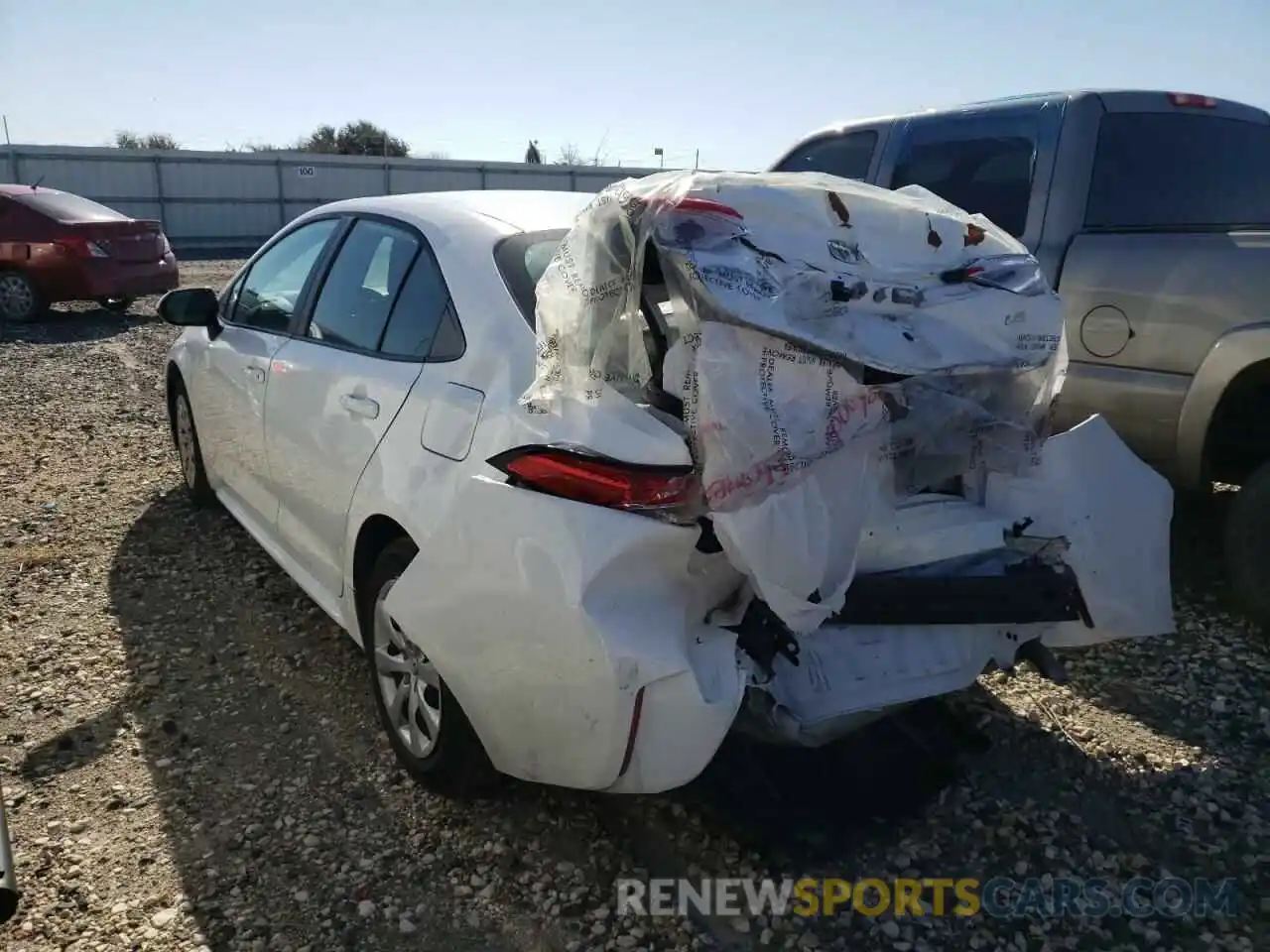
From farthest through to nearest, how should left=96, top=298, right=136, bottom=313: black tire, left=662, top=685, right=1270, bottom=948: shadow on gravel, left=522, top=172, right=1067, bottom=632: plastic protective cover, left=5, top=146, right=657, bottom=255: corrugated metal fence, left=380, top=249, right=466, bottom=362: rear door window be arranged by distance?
left=5, top=146, right=657, bottom=255: corrugated metal fence
left=96, top=298, right=136, bottom=313: black tire
left=380, top=249, right=466, bottom=362: rear door window
left=662, top=685, right=1270, bottom=948: shadow on gravel
left=522, top=172, right=1067, bottom=632: plastic protective cover

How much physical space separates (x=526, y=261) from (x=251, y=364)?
164 centimetres

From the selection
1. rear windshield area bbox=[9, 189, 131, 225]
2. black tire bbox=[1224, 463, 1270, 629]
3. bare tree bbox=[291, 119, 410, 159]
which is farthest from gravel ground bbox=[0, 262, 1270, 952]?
bare tree bbox=[291, 119, 410, 159]

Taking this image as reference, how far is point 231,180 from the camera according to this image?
2672 centimetres

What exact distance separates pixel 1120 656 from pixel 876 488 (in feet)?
6.54

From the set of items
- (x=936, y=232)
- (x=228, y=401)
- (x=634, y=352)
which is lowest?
(x=228, y=401)

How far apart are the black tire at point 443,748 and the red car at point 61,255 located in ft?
35.5

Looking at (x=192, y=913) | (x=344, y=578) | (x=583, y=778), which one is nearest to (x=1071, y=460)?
(x=583, y=778)

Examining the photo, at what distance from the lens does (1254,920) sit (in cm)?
256

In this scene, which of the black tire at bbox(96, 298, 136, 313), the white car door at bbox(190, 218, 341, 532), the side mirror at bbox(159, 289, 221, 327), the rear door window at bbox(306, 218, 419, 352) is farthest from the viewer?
the black tire at bbox(96, 298, 136, 313)

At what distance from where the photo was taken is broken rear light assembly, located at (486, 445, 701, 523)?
2.33 metres

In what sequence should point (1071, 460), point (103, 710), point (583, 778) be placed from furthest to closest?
1. point (103, 710)
2. point (1071, 460)
3. point (583, 778)

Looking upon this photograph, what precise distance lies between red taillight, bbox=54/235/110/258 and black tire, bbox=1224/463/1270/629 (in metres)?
12.1

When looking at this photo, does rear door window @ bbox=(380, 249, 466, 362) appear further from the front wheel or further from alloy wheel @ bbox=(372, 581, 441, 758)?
the front wheel

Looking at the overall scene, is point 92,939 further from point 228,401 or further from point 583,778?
point 228,401
